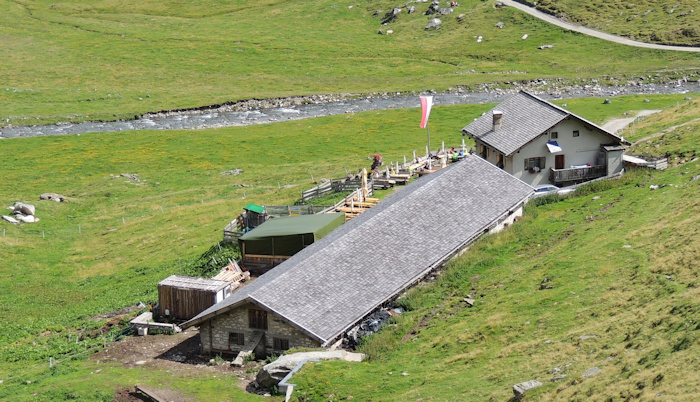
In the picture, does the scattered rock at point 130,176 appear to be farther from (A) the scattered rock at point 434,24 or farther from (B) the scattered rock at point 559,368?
(A) the scattered rock at point 434,24

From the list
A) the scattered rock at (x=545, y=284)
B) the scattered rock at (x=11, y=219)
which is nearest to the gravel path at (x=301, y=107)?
the scattered rock at (x=11, y=219)

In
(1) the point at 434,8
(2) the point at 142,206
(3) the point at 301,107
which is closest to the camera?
(2) the point at 142,206

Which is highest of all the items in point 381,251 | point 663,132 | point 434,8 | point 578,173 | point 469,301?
point 434,8

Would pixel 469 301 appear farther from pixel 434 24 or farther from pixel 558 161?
pixel 434 24

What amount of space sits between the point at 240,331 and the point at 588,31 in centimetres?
13389

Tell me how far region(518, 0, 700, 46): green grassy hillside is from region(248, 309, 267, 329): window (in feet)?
400

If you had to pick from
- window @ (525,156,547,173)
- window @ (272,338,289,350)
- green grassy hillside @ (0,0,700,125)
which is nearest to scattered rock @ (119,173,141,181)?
green grassy hillside @ (0,0,700,125)

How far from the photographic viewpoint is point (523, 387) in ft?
87.1

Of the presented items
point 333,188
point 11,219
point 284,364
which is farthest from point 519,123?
point 11,219

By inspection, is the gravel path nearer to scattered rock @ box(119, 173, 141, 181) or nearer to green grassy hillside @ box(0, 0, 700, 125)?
green grassy hillside @ box(0, 0, 700, 125)

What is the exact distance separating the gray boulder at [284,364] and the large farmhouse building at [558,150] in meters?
27.0

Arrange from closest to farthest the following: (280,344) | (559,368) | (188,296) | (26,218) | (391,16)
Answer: (559,368) → (280,344) → (188,296) → (26,218) → (391,16)

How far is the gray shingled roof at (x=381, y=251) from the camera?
38531mm

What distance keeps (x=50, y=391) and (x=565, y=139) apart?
38.7 metres
